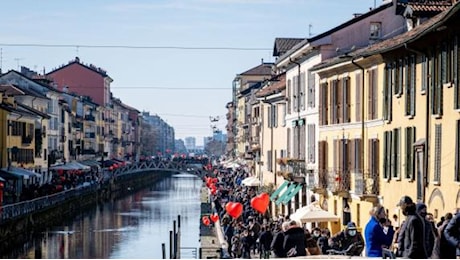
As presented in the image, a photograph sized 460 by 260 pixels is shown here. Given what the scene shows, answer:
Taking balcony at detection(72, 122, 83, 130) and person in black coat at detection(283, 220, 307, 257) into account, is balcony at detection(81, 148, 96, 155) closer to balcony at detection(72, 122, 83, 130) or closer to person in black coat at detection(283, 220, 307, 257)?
balcony at detection(72, 122, 83, 130)

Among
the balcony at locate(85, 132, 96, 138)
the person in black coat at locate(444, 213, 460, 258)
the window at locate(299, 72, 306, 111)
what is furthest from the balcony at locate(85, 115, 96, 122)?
the person in black coat at locate(444, 213, 460, 258)

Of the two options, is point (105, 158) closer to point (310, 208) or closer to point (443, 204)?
point (310, 208)

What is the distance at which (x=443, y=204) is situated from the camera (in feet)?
81.4

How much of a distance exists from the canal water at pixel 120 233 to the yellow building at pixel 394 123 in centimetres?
937

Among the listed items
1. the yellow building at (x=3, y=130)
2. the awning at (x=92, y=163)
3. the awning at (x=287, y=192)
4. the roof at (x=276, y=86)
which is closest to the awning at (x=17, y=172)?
the yellow building at (x=3, y=130)

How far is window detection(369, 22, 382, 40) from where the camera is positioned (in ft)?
128

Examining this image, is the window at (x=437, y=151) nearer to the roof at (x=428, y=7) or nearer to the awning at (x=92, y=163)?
the roof at (x=428, y=7)

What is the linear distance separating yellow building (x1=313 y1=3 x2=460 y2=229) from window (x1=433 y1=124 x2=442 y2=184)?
0.08ft

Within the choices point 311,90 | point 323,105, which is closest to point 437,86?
point 323,105

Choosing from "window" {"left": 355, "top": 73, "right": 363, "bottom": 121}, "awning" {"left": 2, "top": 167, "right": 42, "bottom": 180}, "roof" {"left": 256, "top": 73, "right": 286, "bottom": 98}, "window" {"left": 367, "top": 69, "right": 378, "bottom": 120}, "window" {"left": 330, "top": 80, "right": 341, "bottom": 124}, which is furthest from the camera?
"awning" {"left": 2, "top": 167, "right": 42, "bottom": 180}

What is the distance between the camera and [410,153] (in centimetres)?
2828

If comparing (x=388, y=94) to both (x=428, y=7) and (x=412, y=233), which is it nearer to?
(x=428, y=7)

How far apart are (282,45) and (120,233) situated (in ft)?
54.9

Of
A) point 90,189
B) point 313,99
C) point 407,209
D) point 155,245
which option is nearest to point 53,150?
point 90,189
